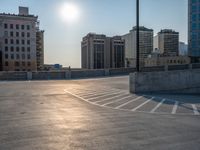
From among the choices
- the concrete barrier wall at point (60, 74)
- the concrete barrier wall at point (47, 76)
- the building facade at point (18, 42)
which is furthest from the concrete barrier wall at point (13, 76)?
the building facade at point (18, 42)

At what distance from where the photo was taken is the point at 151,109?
1191 centimetres

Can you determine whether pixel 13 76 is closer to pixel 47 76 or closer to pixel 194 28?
pixel 47 76

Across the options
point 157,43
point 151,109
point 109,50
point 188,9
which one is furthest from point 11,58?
point 151,109

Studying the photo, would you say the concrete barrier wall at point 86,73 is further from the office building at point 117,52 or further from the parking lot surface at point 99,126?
the office building at point 117,52

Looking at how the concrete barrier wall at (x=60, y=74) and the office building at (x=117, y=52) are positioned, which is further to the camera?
the office building at (x=117, y=52)

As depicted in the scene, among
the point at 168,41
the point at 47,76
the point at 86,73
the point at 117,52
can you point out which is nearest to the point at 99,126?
the point at 47,76

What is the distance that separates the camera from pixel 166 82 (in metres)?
18.7

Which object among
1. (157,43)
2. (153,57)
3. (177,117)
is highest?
(157,43)

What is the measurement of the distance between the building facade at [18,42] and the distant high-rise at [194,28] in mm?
63679

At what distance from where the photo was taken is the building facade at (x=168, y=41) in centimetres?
14571

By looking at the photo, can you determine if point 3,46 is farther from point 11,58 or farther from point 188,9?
point 188,9

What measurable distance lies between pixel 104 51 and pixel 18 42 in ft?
154

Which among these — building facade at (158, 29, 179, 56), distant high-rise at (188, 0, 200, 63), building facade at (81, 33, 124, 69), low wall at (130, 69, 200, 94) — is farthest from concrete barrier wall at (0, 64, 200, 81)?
building facade at (158, 29, 179, 56)

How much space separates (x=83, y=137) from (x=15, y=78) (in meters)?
27.3
